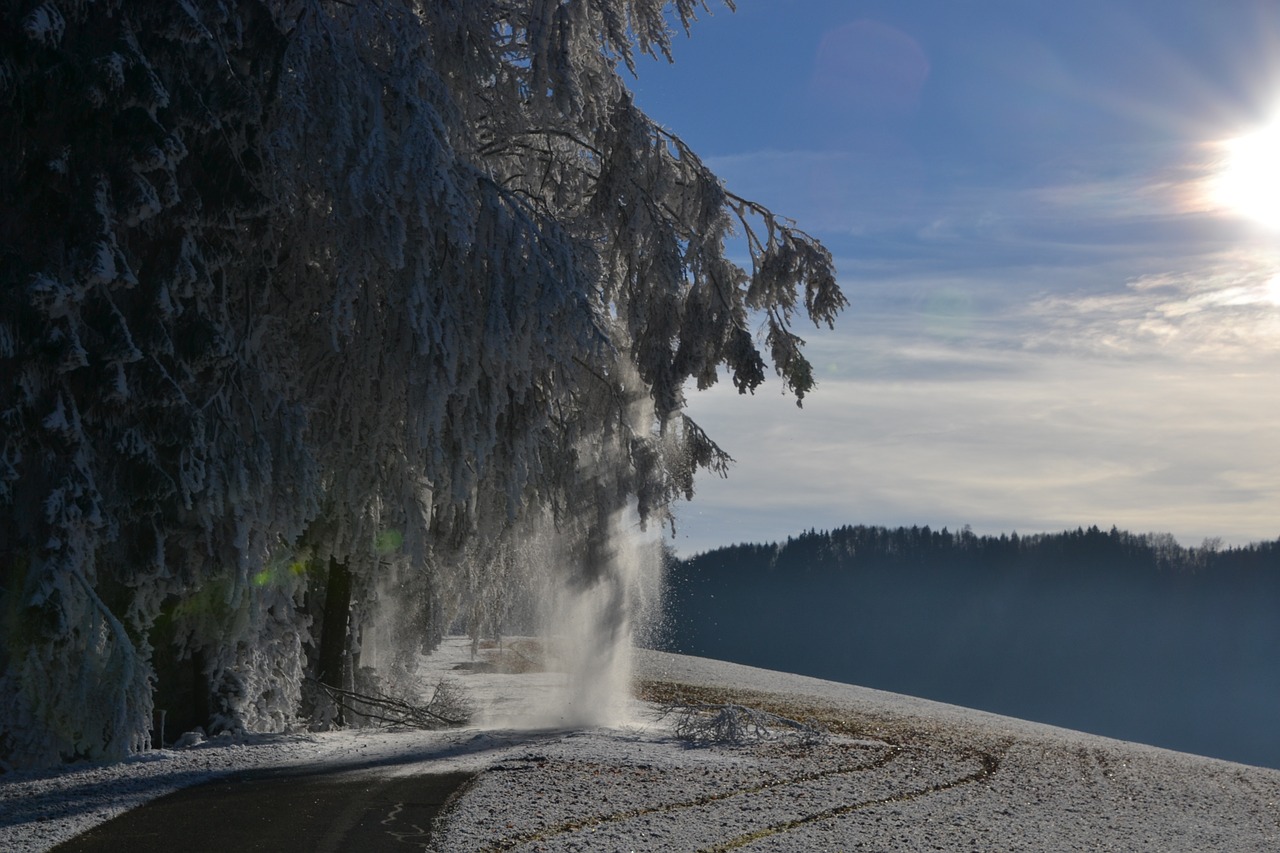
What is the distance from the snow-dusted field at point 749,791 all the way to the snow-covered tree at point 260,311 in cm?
121

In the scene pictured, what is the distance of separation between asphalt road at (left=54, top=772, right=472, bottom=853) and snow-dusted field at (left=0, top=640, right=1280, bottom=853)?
0.19 m

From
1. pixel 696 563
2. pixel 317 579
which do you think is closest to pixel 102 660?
pixel 317 579

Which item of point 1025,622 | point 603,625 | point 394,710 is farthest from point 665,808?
point 1025,622

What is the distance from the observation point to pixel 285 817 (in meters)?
6.43

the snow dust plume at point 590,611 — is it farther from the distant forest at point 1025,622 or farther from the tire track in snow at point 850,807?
the distant forest at point 1025,622

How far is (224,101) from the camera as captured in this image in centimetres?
827

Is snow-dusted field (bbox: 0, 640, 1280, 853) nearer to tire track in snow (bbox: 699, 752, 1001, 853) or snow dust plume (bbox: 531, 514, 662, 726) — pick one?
tire track in snow (bbox: 699, 752, 1001, 853)

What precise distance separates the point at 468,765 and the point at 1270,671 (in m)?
97.0

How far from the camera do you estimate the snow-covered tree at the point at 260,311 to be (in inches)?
301

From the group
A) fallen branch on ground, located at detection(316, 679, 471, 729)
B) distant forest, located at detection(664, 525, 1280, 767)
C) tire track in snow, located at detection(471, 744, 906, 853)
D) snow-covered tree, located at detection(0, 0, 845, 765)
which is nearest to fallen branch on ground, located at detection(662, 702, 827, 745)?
tire track in snow, located at detection(471, 744, 906, 853)

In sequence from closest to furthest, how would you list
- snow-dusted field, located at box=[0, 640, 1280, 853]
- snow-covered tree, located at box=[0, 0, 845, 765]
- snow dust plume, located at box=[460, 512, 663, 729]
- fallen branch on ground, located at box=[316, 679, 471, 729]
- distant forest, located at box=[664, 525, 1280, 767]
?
snow-dusted field, located at box=[0, 640, 1280, 853] → snow-covered tree, located at box=[0, 0, 845, 765] → fallen branch on ground, located at box=[316, 679, 471, 729] → snow dust plume, located at box=[460, 512, 663, 729] → distant forest, located at box=[664, 525, 1280, 767]

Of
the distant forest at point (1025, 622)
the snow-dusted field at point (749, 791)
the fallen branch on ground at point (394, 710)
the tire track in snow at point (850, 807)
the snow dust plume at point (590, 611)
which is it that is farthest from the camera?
the distant forest at point (1025, 622)

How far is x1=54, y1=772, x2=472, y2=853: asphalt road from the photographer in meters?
5.85

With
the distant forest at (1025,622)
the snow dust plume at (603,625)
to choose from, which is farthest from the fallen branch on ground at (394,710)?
the distant forest at (1025,622)
